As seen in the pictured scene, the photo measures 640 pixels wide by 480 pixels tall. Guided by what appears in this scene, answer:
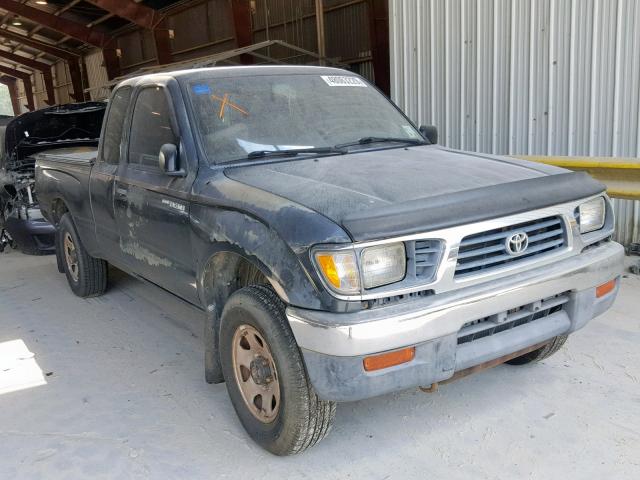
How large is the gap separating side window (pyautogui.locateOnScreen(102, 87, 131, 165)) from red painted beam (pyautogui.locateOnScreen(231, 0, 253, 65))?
13.1 meters

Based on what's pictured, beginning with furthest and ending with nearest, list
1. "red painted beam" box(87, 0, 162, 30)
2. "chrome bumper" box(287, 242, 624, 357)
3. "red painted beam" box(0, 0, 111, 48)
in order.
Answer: "red painted beam" box(0, 0, 111, 48) → "red painted beam" box(87, 0, 162, 30) → "chrome bumper" box(287, 242, 624, 357)

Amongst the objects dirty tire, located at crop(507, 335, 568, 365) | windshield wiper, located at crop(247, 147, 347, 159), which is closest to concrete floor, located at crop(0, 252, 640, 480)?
dirty tire, located at crop(507, 335, 568, 365)

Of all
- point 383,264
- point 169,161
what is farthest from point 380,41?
point 383,264

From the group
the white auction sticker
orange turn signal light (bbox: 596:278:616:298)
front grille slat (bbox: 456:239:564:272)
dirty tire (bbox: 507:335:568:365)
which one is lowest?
dirty tire (bbox: 507:335:568:365)

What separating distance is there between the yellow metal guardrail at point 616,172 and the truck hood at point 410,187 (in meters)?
2.12

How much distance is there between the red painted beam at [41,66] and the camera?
121ft

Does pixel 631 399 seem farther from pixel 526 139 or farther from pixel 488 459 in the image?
pixel 526 139

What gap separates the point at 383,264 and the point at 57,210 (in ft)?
15.0

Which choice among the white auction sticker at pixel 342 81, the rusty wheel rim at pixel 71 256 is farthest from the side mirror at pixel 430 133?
the rusty wheel rim at pixel 71 256

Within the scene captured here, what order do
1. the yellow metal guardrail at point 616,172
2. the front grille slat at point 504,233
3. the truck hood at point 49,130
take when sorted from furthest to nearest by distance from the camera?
the truck hood at point 49,130, the yellow metal guardrail at point 616,172, the front grille slat at point 504,233

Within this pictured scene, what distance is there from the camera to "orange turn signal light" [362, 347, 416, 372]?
2.44m

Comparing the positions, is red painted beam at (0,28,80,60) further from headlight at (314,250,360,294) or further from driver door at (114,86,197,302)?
headlight at (314,250,360,294)

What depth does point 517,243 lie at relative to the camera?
2.74 metres

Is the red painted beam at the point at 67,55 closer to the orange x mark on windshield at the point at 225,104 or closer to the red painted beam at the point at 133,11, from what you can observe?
the red painted beam at the point at 133,11
